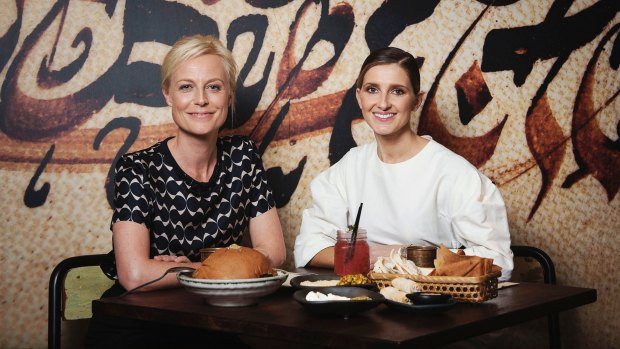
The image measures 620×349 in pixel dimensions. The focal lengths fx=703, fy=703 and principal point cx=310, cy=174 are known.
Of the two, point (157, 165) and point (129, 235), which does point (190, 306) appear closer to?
point (129, 235)

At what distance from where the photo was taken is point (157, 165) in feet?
7.84

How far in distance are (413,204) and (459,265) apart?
85 centimetres

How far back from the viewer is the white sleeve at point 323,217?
249 cm

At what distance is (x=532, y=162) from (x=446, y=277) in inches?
63.5

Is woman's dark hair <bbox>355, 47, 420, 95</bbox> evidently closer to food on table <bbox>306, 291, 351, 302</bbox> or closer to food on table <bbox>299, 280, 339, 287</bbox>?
food on table <bbox>299, 280, 339, 287</bbox>

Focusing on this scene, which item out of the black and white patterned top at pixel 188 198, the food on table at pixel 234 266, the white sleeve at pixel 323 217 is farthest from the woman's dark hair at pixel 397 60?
the food on table at pixel 234 266

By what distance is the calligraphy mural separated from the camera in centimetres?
305

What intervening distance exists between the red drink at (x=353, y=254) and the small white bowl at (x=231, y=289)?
0.34m

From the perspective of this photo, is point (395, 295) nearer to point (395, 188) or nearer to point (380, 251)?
point (380, 251)

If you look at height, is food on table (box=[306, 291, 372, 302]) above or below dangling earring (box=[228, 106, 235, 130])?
below

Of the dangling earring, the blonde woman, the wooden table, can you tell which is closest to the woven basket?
the wooden table

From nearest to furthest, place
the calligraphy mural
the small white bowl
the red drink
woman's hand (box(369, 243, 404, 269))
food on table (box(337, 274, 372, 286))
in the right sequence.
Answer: the small white bowl → food on table (box(337, 274, 372, 286)) → the red drink → woman's hand (box(369, 243, 404, 269)) → the calligraphy mural

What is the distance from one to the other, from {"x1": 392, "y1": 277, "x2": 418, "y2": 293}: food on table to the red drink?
0.31 m

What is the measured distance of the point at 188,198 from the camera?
2.41 meters
